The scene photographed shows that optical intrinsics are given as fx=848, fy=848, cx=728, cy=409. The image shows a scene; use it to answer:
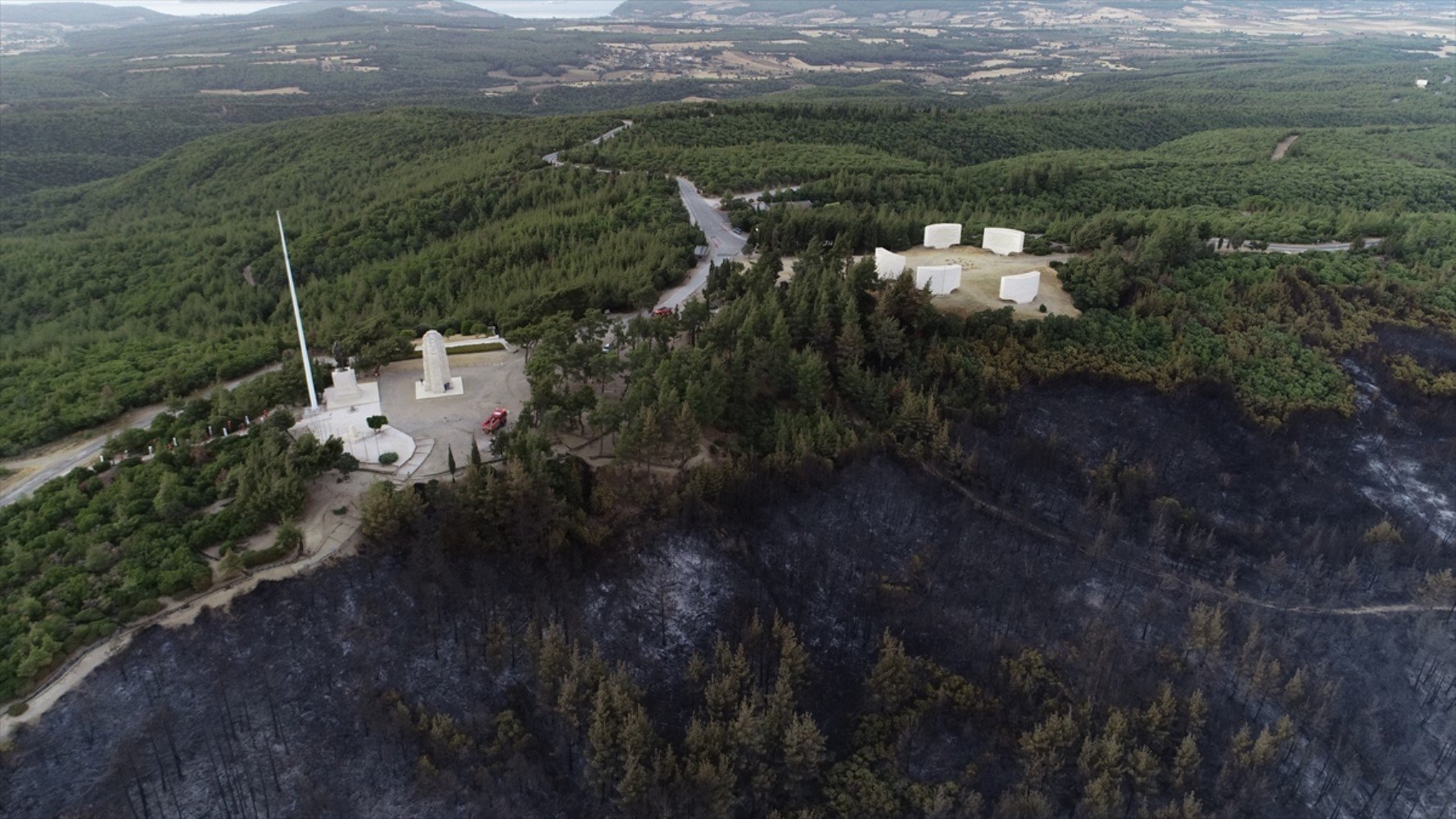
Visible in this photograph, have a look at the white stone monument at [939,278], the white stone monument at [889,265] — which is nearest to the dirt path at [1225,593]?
the white stone monument at [939,278]

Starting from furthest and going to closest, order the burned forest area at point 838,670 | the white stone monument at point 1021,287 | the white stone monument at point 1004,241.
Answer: the white stone monument at point 1004,241 < the white stone monument at point 1021,287 < the burned forest area at point 838,670

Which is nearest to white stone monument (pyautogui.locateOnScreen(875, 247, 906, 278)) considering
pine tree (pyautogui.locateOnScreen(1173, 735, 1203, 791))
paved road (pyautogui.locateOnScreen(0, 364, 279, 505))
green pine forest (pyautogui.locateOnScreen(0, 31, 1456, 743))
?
green pine forest (pyautogui.locateOnScreen(0, 31, 1456, 743))

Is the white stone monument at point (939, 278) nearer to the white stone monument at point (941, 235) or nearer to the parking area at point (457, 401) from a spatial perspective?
the white stone monument at point (941, 235)

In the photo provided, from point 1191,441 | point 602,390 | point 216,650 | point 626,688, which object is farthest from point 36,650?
point 1191,441

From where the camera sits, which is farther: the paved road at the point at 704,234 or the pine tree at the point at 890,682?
the paved road at the point at 704,234

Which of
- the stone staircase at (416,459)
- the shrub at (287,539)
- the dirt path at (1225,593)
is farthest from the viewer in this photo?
the dirt path at (1225,593)

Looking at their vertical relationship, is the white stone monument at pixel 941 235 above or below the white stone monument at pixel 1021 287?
above

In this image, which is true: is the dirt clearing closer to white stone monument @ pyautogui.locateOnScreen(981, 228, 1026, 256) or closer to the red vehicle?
white stone monument @ pyautogui.locateOnScreen(981, 228, 1026, 256)

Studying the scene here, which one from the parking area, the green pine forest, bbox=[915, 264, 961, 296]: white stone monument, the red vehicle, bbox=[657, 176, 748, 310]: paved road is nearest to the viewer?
the green pine forest

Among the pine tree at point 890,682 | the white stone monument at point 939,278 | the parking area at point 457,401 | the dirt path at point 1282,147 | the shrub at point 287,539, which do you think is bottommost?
the pine tree at point 890,682
